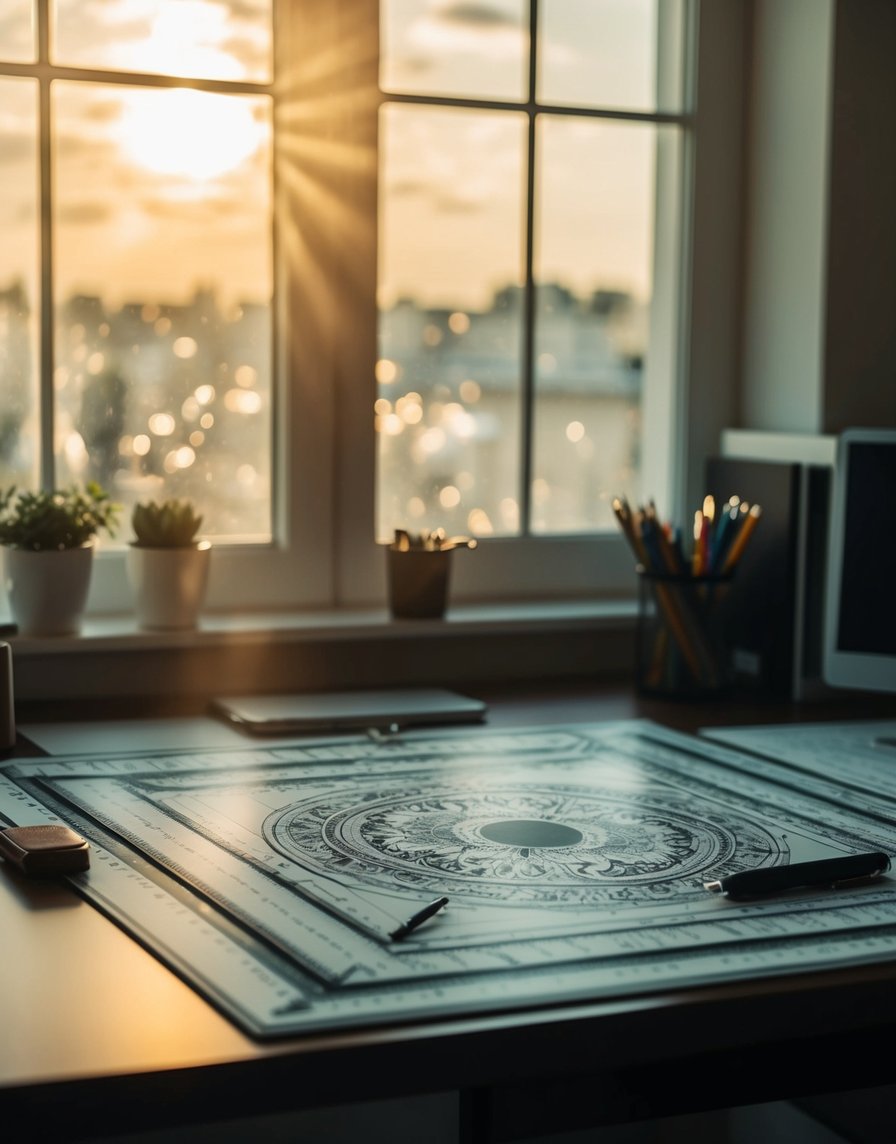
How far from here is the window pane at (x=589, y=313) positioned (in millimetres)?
2160

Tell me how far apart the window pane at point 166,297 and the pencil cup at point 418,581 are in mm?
204

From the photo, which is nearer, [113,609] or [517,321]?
[113,609]

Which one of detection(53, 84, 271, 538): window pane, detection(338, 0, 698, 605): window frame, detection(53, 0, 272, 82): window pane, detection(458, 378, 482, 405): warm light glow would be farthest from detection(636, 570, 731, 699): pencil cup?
detection(53, 0, 272, 82): window pane

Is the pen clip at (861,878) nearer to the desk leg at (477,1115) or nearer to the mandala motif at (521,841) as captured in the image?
the mandala motif at (521,841)

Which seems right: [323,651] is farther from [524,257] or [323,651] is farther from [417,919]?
[417,919]

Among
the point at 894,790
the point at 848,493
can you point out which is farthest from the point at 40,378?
the point at 894,790

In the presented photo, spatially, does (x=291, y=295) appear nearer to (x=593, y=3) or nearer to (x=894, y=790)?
(x=593, y=3)

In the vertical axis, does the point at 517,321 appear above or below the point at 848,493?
above

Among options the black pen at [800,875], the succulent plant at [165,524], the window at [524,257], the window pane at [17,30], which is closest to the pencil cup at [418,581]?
the window at [524,257]

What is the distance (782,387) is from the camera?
2137mm

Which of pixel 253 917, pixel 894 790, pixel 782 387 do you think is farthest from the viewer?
pixel 782 387

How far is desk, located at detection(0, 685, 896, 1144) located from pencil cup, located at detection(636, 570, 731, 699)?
0.90 m

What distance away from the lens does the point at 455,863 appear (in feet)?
3.76

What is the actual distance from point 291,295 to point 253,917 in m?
1.15
